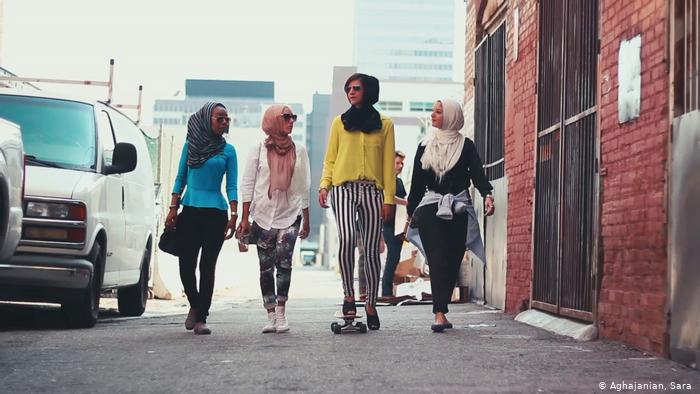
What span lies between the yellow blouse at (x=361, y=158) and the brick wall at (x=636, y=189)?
65.4 inches

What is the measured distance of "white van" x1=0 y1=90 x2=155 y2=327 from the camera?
355 inches

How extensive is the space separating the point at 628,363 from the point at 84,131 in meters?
5.45

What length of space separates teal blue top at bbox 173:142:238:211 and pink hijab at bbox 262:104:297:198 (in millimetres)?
286

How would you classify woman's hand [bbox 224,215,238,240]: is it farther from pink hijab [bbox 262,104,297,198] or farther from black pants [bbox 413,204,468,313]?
black pants [bbox 413,204,468,313]

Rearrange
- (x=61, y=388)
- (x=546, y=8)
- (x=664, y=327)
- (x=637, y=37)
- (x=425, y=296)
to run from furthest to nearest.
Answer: (x=425, y=296) < (x=546, y=8) < (x=637, y=37) < (x=664, y=327) < (x=61, y=388)

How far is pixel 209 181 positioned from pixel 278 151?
0.58 m

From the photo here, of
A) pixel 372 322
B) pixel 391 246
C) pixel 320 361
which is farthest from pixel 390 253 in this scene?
pixel 320 361

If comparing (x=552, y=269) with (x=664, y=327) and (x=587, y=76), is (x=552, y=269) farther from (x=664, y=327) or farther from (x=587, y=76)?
(x=664, y=327)

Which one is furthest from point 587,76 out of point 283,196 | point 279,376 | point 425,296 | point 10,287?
point 425,296

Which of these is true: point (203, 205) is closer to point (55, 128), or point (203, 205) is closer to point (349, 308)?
point (349, 308)

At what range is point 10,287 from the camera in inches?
356

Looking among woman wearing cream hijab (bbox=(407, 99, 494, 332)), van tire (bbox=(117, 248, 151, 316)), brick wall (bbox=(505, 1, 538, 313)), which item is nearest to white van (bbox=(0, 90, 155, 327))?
van tire (bbox=(117, 248, 151, 316))

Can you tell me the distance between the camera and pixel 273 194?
8953 millimetres

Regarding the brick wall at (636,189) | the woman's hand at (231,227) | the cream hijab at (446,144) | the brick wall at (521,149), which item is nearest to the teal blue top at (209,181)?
the woman's hand at (231,227)
